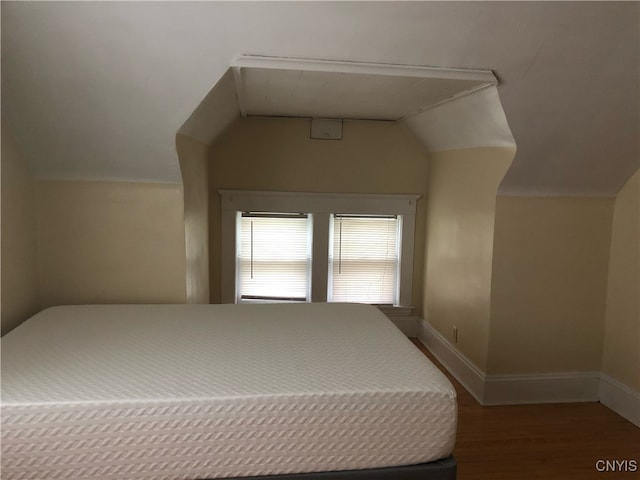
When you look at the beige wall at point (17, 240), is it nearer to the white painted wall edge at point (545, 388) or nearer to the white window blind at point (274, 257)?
the white window blind at point (274, 257)

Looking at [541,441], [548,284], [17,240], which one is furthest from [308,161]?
[541,441]

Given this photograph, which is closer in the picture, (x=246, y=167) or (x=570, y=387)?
(x=570, y=387)

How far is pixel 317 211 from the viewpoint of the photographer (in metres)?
3.89

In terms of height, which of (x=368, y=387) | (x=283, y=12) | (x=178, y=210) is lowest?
(x=368, y=387)

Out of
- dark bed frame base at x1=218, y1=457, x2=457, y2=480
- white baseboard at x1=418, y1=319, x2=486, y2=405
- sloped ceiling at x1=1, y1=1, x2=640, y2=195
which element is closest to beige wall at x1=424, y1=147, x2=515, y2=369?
white baseboard at x1=418, y1=319, x2=486, y2=405

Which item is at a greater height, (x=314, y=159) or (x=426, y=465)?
(x=314, y=159)

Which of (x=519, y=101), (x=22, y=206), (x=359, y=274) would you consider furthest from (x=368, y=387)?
(x=359, y=274)

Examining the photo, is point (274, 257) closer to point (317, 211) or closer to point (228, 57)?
point (317, 211)

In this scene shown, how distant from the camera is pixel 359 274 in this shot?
13.4 ft

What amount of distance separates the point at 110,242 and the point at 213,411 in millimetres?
1390

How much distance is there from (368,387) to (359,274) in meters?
2.47

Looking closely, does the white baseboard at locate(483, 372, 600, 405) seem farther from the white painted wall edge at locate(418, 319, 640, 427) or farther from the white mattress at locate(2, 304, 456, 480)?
the white mattress at locate(2, 304, 456, 480)

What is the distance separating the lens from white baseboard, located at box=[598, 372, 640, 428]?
276 cm

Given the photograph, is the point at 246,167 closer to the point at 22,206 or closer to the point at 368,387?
the point at 22,206
